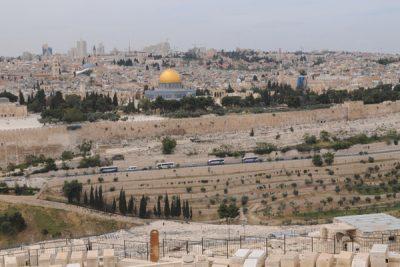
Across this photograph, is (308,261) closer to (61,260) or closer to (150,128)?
(61,260)

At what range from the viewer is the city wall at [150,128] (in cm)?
3419

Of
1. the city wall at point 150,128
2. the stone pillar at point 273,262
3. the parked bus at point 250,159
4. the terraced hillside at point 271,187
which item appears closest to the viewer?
the stone pillar at point 273,262

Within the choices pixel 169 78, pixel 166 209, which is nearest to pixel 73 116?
pixel 166 209

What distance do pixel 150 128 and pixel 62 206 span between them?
14476 mm

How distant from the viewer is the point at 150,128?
126 ft

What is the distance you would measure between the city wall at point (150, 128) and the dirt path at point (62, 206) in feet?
28.4

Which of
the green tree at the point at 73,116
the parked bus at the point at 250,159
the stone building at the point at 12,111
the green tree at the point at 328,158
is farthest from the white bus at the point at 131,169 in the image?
the stone building at the point at 12,111

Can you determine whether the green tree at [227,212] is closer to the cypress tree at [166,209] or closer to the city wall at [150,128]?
the cypress tree at [166,209]

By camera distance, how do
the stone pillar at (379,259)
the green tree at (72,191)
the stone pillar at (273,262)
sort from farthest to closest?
the green tree at (72,191)
the stone pillar at (273,262)
the stone pillar at (379,259)

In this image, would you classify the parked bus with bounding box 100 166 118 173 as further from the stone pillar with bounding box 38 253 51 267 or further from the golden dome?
the golden dome

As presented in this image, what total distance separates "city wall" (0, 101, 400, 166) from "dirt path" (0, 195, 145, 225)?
8.65 metres

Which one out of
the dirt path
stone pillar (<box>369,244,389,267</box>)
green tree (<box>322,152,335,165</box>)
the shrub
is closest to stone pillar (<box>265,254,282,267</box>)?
stone pillar (<box>369,244,389,267</box>)

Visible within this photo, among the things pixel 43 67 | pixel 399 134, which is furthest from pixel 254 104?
pixel 43 67

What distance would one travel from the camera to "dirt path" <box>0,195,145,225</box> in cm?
2367
